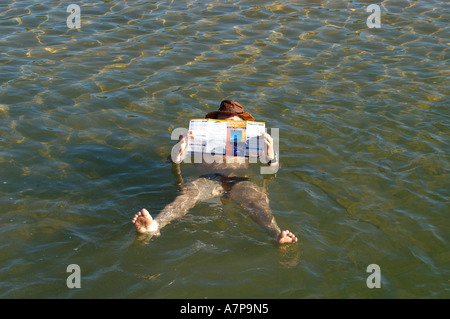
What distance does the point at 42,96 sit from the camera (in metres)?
9.52

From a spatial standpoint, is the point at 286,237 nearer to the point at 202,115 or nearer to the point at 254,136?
the point at 254,136

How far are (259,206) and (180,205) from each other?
1.03m

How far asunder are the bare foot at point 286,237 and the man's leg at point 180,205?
135 centimetres

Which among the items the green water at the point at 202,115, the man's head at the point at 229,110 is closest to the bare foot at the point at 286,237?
the green water at the point at 202,115

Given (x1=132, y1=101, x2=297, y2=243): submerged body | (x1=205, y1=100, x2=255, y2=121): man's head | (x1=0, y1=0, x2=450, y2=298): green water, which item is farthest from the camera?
(x1=205, y1=100, x2=255, y2=121): man's head

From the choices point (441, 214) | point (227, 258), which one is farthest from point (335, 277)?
point (441, 214)

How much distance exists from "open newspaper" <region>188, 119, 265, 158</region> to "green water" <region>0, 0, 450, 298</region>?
74 cm

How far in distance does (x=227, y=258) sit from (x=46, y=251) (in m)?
Answer: 2.08

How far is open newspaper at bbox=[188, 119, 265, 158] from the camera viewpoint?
7.02 m

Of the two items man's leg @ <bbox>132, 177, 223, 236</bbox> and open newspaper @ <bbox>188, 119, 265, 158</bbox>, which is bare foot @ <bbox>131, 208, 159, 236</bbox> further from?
open newspaper @ <bbox>188, 119, 265, 158</bbox>

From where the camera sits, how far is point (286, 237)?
19.5 ft

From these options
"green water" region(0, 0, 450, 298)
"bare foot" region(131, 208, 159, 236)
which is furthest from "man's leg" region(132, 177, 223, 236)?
"green water" region(0, 0, 450, 298)

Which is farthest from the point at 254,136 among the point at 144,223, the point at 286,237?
the point at 144,223

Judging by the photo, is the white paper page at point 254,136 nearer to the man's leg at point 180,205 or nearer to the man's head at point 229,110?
the man's head at point 229,110
